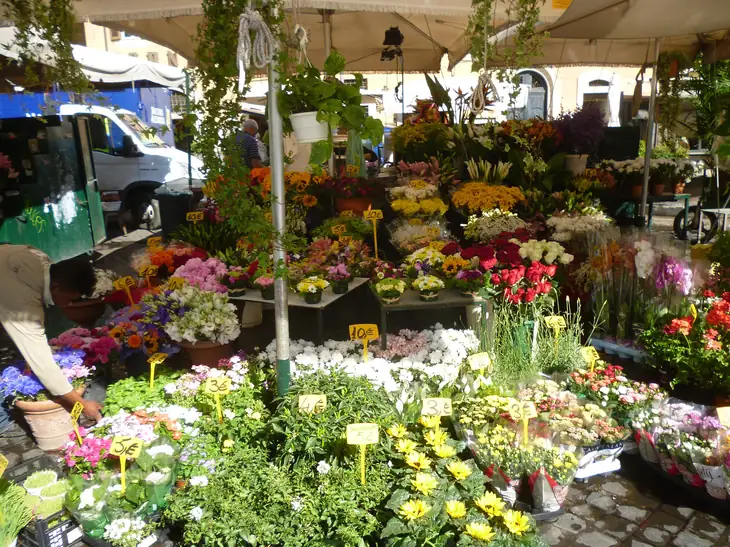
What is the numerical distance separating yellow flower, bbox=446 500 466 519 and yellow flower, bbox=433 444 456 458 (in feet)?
1.04

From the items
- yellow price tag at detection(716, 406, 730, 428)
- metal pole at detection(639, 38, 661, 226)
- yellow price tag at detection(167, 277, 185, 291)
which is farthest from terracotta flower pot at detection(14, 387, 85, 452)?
metal pole at detection(639, 38, 661, 226)

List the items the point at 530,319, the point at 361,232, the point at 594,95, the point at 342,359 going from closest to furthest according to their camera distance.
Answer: the point at 342,359 → the point at 530,319 → the point at 361,232 → the point at 594,95

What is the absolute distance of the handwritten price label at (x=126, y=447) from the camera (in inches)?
96.3

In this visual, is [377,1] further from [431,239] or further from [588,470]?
[588,470]

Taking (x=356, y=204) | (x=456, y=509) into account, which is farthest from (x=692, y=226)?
(x=456, y=509)

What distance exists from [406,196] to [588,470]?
298cm

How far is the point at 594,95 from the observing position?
62.5 feet

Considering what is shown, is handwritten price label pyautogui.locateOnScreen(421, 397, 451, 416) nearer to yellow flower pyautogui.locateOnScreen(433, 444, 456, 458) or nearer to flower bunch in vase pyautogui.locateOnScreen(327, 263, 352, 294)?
yellow flower pyautogui.locateOnScreen(433, 444, 456, 458)

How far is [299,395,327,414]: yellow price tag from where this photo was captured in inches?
103

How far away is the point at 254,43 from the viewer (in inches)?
93.5

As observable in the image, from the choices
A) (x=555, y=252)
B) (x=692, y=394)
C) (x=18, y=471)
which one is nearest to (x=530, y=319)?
(x=555, y=252)

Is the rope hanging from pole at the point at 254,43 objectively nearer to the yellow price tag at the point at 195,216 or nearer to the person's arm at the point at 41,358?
the person's arm at the point at 41,358

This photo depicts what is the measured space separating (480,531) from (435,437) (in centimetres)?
58

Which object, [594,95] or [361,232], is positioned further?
[594,95]
